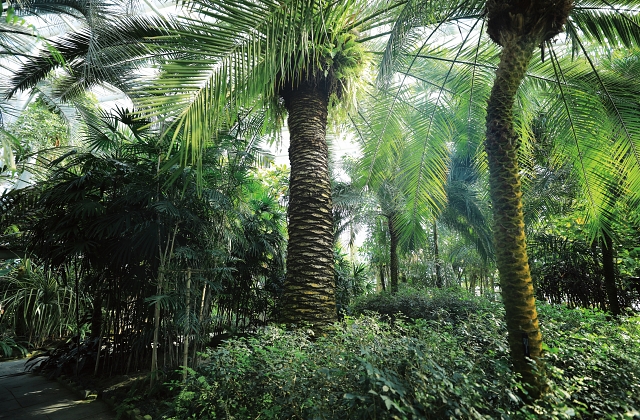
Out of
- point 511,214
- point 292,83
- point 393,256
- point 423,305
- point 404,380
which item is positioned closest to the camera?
point 404,380

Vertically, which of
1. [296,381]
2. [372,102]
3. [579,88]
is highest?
[372,102]

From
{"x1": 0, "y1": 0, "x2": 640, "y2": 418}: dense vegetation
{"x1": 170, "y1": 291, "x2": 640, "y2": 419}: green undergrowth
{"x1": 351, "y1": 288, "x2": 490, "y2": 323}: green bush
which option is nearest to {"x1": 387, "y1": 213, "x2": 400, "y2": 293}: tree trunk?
{"x1": 351, "y1": 288, "x2": 490, "y2": 323}: green bush

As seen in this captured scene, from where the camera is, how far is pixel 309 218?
14.1 ft

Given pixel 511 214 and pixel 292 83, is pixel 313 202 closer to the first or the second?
pixel 292 83

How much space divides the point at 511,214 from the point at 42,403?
551cm

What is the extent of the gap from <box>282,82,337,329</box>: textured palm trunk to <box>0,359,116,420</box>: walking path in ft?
7.56

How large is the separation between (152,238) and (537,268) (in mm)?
9767

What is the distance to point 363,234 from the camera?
13281 millimetres

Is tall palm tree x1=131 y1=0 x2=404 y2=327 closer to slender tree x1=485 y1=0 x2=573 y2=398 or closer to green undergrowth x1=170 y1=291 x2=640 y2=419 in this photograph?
green undergrowth x1=170 y1=291 x2=640 y2=419

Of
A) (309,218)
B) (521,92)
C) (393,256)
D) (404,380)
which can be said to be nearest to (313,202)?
(309,218)

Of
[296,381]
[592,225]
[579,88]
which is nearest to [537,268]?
[592,225]

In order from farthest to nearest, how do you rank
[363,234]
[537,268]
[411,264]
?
[411,264] → [363,234] → [537,268]

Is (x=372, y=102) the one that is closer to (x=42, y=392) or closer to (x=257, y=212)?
(x=257, y=212)

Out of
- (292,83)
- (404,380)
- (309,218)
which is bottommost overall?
(404,380)
